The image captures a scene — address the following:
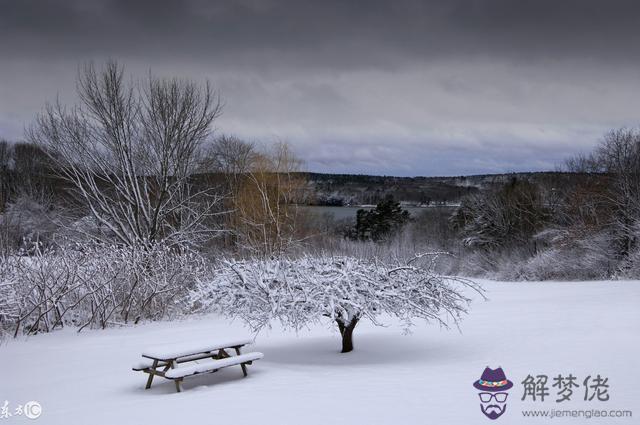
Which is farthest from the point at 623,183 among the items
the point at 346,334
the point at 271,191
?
the point at 346,334

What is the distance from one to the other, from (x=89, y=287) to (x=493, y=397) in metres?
9.26

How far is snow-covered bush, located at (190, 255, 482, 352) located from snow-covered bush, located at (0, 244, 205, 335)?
14.3 ft

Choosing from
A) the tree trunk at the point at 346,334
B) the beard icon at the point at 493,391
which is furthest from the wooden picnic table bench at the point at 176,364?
the beard icon at the point at 493,391

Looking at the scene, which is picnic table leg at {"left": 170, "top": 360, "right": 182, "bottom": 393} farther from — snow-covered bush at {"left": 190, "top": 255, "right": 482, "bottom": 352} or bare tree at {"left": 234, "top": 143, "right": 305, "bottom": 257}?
bare tree at {"left": 234, "top": 143, "right": 305, "bottom": 257}

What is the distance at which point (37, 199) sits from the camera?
4397 centimetres

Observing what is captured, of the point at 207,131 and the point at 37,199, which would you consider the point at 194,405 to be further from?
the point at 37,199

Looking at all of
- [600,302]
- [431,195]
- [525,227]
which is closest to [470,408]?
[600,302]

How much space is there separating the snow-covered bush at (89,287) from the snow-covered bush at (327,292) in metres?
4.37

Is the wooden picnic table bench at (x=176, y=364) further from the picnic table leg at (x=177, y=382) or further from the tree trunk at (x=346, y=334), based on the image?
the tree trunk at (x=346, y=334)

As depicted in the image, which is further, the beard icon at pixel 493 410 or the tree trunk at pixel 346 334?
the tree trunk at pixel 346 334

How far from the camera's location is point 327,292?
7.50m

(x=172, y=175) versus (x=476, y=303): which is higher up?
(x=172, y=175)

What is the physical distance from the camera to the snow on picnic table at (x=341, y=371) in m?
5.55

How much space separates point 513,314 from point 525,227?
29.9m
